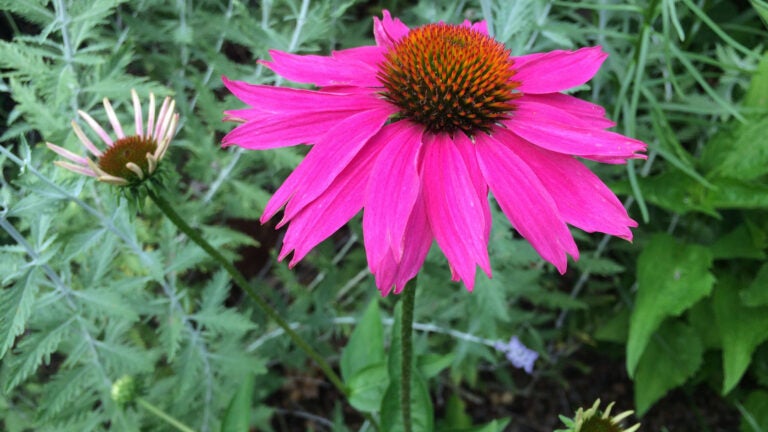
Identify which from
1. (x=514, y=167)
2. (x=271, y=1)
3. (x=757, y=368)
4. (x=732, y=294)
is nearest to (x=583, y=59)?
(x=514, y=167)

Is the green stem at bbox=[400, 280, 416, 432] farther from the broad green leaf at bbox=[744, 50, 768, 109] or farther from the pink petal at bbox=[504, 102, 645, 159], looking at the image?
the broad green leaf at bbox=[744, 50, 768, 109]

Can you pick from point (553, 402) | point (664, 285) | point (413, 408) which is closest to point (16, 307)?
point (413, 408)

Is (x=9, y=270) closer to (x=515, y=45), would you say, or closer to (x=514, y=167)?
(x=514, y=167)

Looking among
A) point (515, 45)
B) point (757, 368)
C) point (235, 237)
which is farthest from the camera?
point (757, 368)

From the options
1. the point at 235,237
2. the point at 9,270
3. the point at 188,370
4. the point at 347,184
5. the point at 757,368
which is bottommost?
the point at 757,368

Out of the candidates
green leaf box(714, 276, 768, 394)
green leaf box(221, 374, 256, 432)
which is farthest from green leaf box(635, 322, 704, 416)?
green leaf box(221, 374, 256, 432)

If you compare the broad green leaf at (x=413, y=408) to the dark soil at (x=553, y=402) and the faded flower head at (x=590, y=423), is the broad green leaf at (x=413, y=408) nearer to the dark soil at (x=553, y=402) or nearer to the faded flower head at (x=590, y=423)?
the faded flower head at (x=590, y=423)

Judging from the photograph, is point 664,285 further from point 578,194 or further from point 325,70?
point 325,70
